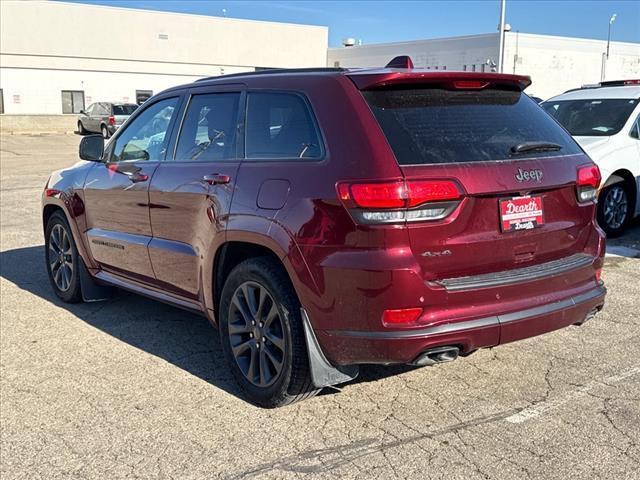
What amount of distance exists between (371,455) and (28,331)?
3305mm

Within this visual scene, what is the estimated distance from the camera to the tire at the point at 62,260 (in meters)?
6.07

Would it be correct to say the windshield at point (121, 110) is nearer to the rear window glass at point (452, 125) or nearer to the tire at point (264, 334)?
the tire at point (264, 334)

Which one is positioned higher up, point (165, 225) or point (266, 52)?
point (266, 52)

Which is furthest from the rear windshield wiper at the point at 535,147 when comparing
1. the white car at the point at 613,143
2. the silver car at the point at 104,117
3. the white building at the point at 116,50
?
the white building at the point at 116,50

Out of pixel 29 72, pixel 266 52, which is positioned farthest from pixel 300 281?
pixel 266 52

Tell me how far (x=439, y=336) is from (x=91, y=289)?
3750 mm

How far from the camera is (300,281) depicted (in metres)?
3.59

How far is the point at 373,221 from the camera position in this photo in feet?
10.9

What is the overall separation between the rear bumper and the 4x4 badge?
0.67 metres

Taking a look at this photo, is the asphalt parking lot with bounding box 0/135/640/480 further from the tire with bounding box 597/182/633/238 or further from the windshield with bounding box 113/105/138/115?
the windshield with bounding box 113/105/138/115

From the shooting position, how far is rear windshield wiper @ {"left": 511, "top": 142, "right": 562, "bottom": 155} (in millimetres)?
3765

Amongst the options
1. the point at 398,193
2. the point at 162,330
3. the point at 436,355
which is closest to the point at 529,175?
the point at 398,193

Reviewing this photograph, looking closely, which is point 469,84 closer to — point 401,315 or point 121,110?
point 401,315

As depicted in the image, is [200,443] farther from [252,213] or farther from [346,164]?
[346,164]
